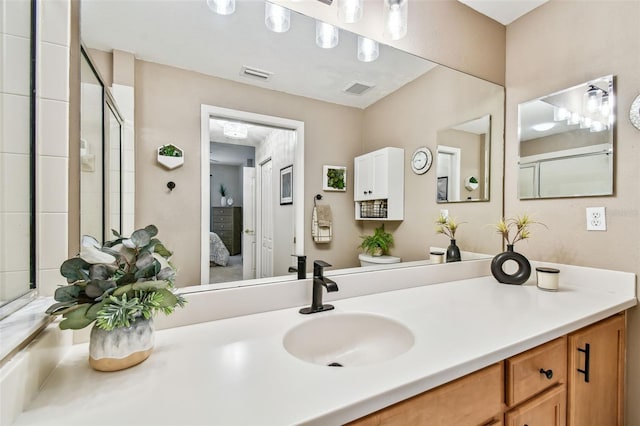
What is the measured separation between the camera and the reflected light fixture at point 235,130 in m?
1.06

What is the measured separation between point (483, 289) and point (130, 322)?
4.76ft

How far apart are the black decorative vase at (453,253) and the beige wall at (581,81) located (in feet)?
1.47

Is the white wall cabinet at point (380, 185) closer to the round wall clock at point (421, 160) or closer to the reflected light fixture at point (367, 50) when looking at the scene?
the round wall clock at point (421, 160)

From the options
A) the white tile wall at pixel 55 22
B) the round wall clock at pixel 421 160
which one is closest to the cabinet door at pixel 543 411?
the round wall clock at pixel 421 160

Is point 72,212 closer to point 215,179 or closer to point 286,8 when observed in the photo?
point 215,179

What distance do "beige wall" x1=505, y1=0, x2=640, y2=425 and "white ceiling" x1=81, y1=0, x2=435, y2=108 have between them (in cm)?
87

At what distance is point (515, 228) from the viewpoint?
1.70m

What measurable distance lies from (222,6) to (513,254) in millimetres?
1801

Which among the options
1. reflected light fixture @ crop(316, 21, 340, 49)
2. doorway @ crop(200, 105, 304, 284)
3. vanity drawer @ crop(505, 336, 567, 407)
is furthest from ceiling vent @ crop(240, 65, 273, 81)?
vanity drawer @ crop(505, 336, 567, 407)

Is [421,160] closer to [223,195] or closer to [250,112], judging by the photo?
[250,112]

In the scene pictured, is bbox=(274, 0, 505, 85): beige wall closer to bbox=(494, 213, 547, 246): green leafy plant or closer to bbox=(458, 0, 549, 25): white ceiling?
bbox=(458, 0, 549, 25): white ceiling

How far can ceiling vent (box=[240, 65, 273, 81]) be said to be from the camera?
1.10 metres

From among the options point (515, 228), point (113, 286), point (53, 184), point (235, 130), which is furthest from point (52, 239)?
point (515, 228)

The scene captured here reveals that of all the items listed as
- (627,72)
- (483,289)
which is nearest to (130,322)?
(483,289)
